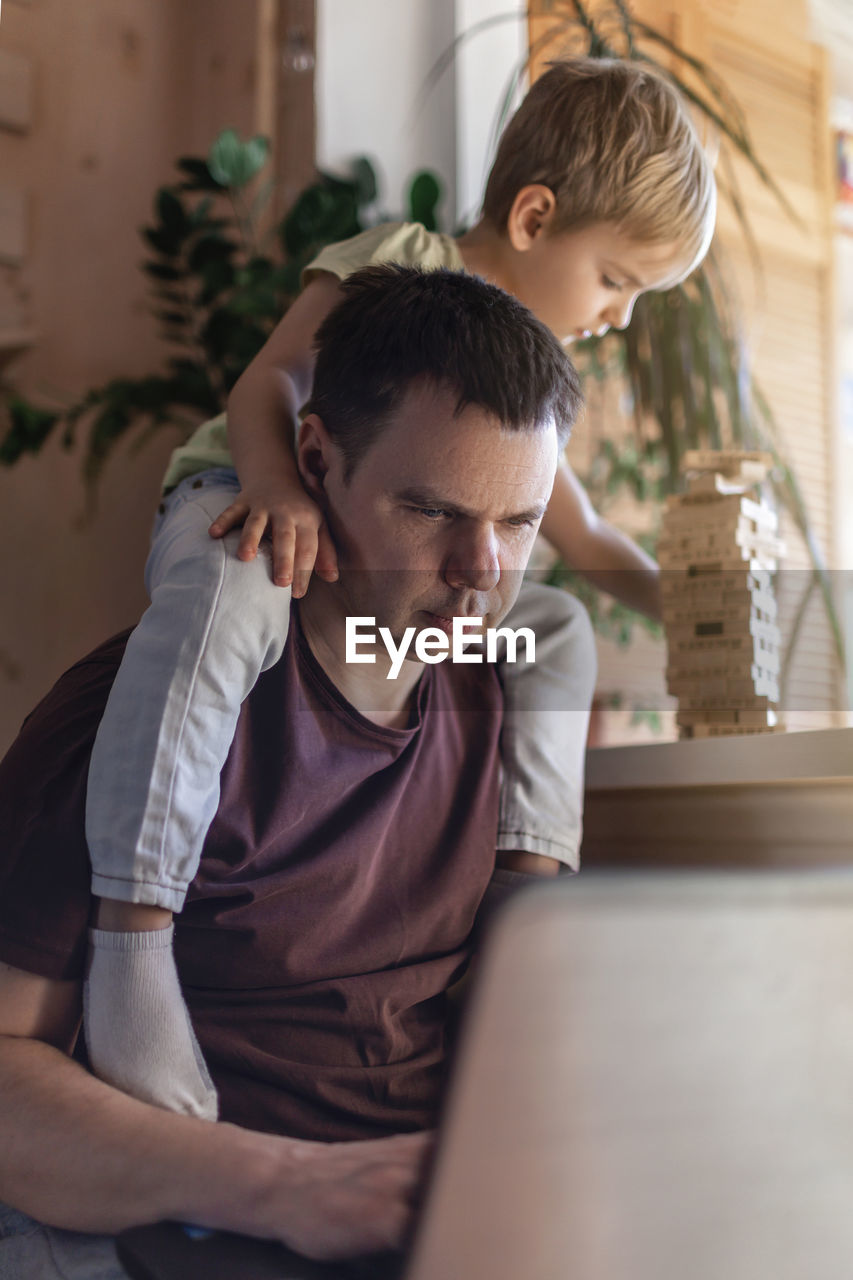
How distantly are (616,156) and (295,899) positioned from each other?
0.46 metres

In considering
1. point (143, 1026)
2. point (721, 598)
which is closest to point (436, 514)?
point (143, 1026)

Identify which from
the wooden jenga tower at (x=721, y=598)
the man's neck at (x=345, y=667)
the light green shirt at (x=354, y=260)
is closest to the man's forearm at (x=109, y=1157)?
the man's neck at (x=345, y=667)

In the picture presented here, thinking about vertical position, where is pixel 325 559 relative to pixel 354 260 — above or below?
below

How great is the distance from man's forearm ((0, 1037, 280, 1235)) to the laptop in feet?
0.27

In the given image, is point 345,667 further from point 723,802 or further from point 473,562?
point 723,802

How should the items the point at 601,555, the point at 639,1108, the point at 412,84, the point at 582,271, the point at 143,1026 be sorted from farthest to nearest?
the point at 412,84 < the point at 601,555 < the point at 582,271 < the point at 143,1026 < the point at 639,1108

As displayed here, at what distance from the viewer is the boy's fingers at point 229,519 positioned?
0.46 m

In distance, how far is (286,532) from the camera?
45cm

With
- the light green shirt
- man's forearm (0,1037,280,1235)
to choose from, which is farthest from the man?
the light green shirt

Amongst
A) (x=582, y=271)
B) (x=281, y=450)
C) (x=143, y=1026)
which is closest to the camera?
(x=143, y=1026)

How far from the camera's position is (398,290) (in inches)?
18.4

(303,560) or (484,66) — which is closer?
(303,560)

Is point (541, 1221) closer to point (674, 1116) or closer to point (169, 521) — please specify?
point (674, 1116)

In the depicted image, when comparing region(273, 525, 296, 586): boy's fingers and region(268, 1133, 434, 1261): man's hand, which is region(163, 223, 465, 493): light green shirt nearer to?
region(273, 525, 296, 586): boy's fingers
